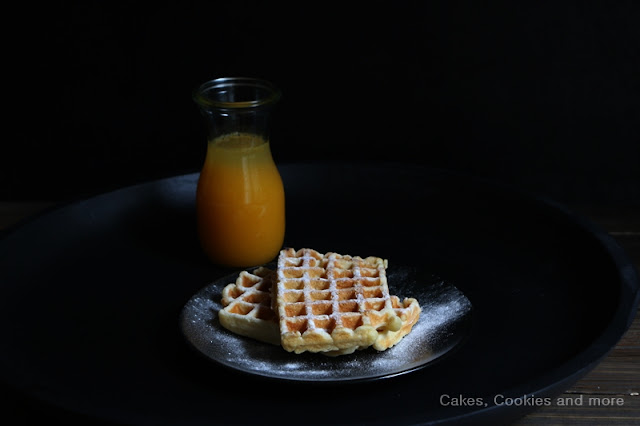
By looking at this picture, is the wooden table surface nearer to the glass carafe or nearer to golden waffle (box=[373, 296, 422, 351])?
golden waffle (box=[373, 296, 422, 351])

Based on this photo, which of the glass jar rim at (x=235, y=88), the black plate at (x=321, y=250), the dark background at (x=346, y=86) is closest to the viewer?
the black plate at (x=321, y=250)

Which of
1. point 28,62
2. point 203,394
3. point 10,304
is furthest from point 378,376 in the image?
point 28,62

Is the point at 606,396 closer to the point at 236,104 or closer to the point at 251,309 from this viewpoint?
the point at 251,309

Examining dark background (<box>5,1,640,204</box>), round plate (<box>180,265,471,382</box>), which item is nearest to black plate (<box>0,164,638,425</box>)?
round plate (<box>180,265,471,382</box>)

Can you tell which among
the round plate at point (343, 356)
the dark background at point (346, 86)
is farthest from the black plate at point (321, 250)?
the dark background at point (346, 86)

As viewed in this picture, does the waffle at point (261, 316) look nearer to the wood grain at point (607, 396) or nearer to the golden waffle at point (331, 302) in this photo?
the golden waffle at point (331, 302)

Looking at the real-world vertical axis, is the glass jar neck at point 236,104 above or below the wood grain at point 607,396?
above
